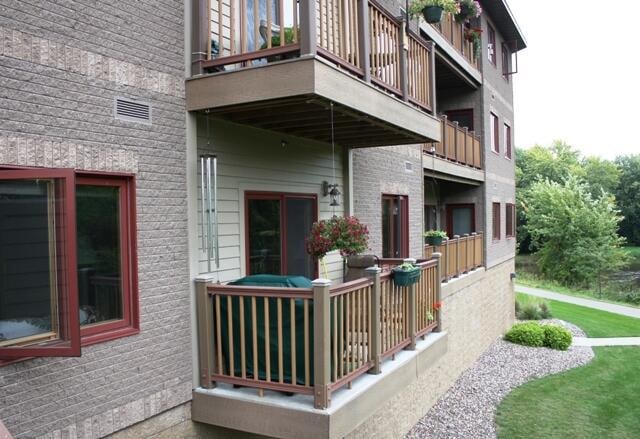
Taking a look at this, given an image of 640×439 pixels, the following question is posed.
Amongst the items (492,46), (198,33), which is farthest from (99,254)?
(492,46)

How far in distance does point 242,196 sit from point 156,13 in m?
2.32

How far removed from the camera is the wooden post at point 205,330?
564cm

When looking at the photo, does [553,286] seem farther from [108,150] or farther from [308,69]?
[108,150]

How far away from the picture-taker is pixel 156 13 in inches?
212

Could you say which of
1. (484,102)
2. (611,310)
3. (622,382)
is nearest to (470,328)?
(622,382)

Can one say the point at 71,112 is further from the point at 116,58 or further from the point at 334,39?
the point at 334,39

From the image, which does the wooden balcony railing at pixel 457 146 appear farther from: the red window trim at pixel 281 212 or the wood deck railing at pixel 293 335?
the wood deck railing at pixel 293 335

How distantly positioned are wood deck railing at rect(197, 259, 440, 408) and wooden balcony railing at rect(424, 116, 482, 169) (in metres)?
8.26

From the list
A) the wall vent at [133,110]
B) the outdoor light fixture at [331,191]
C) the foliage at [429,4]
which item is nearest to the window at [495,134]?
the foliage at [429,4]

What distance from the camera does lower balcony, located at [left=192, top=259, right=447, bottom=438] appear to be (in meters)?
4.99

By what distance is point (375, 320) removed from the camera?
587cm

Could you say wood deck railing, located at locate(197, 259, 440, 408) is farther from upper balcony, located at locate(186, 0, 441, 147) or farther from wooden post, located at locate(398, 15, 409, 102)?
wooden post, located at locate(398, 15, 409, 102)

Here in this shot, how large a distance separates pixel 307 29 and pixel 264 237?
297 centimetres

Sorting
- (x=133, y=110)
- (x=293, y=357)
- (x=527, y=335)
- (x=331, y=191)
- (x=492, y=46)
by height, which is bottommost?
(x=527, y=335)
